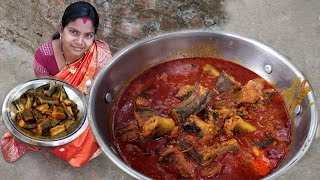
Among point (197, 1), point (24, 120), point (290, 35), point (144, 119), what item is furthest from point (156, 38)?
point (290, 35)

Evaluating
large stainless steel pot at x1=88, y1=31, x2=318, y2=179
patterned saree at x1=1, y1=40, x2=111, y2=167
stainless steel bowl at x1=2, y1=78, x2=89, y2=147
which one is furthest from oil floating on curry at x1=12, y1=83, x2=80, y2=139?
large stainless steel pot at x1=88, y1=31, x2=318, y2=179

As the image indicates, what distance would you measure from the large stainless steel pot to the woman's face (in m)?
0.45

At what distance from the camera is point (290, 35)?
3543 mm

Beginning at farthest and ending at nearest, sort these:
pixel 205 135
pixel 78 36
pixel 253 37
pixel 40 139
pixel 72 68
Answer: pixel 253 37 < pixel 72 68 < pixel 78 36 < pixel 40 139 < pixel 205 135

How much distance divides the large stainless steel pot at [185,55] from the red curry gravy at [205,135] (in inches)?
2.9

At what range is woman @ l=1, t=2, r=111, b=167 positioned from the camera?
9.50ft

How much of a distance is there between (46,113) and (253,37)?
1804 mm

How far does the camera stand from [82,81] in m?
3.02

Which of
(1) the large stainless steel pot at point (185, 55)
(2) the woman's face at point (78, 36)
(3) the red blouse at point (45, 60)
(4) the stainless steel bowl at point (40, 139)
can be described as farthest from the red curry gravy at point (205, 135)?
(3) the red blouse at point (45, 60)

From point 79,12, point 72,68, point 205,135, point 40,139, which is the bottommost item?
point 40,139

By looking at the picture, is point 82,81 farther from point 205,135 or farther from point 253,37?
point 253,37

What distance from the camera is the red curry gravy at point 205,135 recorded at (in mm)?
2062

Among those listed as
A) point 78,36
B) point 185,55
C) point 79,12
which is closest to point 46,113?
point 78,36

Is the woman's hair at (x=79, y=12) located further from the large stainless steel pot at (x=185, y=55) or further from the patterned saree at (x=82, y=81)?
the large stainless steel pot at (x=185, y=55)
